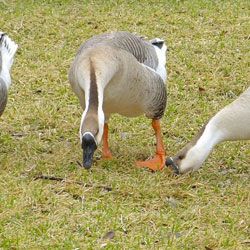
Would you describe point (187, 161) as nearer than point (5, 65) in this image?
Yes

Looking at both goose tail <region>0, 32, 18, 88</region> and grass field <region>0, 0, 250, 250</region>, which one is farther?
goose tail <region>0, 32, 18, 88</region>

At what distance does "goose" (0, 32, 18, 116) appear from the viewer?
6802mm

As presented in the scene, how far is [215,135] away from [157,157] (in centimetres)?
60

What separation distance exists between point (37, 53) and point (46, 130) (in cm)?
236

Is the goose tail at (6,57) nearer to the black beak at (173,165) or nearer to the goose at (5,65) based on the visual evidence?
the goose at (5,65)

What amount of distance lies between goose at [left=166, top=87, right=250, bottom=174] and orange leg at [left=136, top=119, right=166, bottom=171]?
0.24m

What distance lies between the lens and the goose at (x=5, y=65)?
680cm

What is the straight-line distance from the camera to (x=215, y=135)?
637cm

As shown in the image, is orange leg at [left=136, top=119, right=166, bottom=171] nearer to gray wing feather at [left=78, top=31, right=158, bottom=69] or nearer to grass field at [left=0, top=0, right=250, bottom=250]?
grass field at [left=0, top=0, right=250, bottom=250]

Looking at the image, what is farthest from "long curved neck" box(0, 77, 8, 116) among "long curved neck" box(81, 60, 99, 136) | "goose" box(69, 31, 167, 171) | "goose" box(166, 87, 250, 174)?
"goose" box(166, 87, 250, 174)

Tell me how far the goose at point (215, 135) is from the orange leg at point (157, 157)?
0.78 feet

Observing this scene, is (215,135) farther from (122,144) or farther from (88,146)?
(88,146)

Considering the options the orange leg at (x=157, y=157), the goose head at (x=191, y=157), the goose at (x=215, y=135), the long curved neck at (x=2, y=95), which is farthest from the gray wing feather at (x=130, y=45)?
the goose head at (x=191, y=157)

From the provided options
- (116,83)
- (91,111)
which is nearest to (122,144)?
(116,83)
